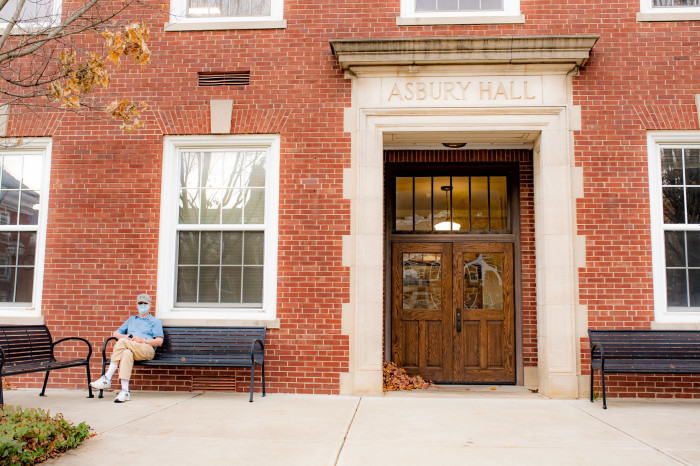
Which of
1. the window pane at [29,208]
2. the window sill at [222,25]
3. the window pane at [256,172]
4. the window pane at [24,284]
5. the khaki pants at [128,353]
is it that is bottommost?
the khaki pants at [128,353]

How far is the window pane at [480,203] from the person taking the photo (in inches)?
368

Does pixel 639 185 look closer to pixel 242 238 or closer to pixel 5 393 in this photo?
pixel 242 238

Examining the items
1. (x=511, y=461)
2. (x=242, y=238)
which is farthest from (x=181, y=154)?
(x=511, y=461)

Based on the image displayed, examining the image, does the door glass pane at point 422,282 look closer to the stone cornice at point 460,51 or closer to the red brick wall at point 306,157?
the red brick wall at point 306,157

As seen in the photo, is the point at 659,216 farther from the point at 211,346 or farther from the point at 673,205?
the point at 211,346

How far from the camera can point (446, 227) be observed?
9398mm

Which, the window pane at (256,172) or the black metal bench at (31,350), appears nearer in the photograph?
the black metal bench at (31,350)

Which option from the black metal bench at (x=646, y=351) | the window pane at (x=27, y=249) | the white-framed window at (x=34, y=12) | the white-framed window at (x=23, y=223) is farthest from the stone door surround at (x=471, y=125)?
the window pane at (x=27, y=249)

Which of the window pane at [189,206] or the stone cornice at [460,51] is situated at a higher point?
the stone cornice at [460,51]

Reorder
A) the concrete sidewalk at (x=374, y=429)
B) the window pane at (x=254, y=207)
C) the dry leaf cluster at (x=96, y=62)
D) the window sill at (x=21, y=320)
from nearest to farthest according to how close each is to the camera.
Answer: the concrete sidewalk at (x=374, y=429) → the dry leaf cluster at (x=96, y=62) → the window sill at (x=21, y=320) → the window pane at (x=254, y=207)

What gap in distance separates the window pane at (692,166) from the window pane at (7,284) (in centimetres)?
938

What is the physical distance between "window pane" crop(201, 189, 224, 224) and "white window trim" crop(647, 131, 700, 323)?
5.82m

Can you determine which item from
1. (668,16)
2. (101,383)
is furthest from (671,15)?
(101,383)

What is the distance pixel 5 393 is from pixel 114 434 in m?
3.15
